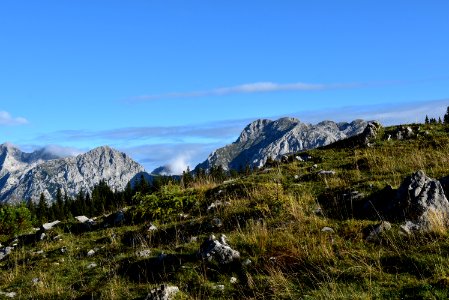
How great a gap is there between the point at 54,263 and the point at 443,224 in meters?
10.7

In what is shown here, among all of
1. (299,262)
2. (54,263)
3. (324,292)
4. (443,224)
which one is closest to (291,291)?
(324,292)

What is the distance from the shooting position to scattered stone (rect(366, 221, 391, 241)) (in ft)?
34.7

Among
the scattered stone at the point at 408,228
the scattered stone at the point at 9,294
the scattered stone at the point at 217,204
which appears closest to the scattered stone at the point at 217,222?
the scattered stone at the point at 217,204

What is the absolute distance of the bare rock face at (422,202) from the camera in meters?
10.8

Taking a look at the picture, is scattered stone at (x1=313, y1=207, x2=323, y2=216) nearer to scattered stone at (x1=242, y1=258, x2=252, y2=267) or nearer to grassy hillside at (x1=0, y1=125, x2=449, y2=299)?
grassy hillside at (x1=0, y1=125, x2=449, y2=299)

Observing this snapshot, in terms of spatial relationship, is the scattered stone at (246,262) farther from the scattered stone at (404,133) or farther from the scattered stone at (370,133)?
the scattered stone at (404,133)

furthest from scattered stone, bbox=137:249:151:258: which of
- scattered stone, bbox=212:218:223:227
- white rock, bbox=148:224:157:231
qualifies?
scattered stone, bbox=212:218:223:227

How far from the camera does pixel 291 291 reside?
863cm

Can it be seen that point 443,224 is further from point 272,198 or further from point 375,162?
point 375,162

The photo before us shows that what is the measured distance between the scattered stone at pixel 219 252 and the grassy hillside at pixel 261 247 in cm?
17

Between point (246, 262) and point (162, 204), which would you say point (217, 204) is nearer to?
point (162, 204)

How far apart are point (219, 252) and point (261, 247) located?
3.58 feet

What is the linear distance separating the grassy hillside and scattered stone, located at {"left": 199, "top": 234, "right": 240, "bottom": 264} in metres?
0.17

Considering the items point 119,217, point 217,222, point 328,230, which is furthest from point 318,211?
point 119,217
